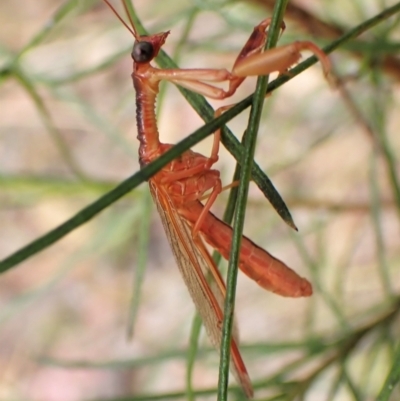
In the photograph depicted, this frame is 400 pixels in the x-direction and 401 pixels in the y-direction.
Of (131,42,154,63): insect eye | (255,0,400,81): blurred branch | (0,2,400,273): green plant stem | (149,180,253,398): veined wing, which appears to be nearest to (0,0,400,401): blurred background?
(255,0,400,81): blurred branch

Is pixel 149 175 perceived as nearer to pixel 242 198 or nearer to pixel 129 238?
pixel 242 198

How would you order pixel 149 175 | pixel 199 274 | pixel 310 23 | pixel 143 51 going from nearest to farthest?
pixel 149 175 → pixel 143 51 → pixel 199 274 → pixel 310 23

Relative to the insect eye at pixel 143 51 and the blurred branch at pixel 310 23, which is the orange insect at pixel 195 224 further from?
the blurred branch at pixel 310 23

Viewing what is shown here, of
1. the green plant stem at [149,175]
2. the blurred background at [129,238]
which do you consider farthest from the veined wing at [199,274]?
the blurred background at [129,238]

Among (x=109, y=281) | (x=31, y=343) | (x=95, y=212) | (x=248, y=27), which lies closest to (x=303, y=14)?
(x=248, y=27)

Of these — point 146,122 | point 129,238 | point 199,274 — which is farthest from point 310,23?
point 129,238
